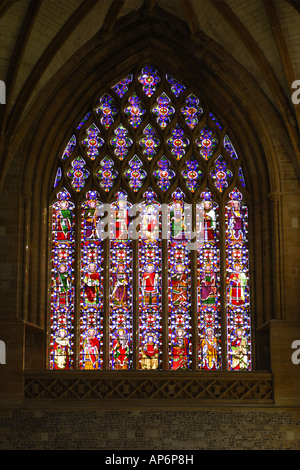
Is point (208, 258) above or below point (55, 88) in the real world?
below

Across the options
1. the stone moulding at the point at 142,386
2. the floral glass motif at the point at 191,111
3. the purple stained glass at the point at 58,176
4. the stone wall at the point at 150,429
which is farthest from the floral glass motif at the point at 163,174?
the stone wall at the point at 150,429

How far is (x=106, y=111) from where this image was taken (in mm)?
21422

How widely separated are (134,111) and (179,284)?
364cm

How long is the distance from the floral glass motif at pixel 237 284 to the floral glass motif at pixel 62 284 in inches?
115

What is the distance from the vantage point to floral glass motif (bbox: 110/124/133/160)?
21.2 meters

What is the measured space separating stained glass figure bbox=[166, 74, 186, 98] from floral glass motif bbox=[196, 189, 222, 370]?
84.3 inches

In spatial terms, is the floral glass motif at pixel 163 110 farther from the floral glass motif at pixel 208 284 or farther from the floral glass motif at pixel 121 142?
the floral glass motif at pixel 208 284

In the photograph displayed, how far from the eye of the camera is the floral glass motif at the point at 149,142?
21.2 metres

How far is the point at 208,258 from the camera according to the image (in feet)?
67.3

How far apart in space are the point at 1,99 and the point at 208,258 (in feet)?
Result: 15.8
